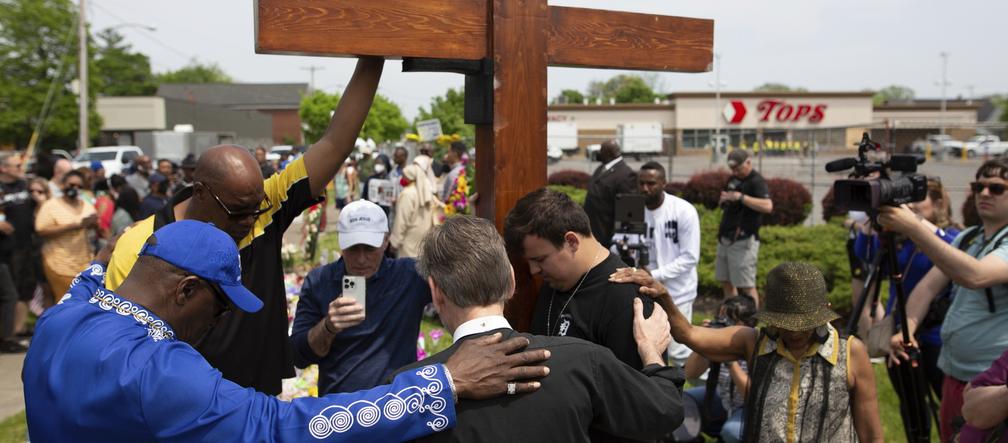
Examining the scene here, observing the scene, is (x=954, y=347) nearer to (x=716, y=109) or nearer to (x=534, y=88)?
(x=534, y=88)

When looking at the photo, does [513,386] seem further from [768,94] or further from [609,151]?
[768,94]

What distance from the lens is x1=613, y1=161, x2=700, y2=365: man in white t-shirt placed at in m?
6.25

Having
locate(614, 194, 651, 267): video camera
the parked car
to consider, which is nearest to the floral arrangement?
locate(614, 194, 651, 267): video camera

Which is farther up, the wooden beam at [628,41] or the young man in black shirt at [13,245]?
the wooden beam at [628,41]

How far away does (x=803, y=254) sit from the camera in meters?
9.54

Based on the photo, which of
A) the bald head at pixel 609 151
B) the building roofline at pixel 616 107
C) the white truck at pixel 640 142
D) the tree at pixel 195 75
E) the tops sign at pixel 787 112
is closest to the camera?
the bald head at pixel 609 151

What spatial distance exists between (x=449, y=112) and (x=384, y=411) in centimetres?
3206

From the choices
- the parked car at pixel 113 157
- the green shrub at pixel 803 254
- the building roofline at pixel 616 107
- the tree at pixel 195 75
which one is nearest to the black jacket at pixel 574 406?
the green shrub at pixel 803 254

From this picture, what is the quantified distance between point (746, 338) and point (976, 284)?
105 cm

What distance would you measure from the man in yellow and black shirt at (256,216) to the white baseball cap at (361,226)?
323mm

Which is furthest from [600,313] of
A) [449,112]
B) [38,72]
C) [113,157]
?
[38,72]

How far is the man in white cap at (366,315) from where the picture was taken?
11.4 feet

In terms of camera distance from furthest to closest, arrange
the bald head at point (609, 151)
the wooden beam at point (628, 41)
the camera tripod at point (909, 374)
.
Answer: the bald head at point (609, 151) < the camera tripod at point (909, 374) < the wooden beam at point (628, 41)

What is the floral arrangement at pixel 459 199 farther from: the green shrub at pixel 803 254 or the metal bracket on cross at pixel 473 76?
the metal bracket on cross at pixel 473 76
